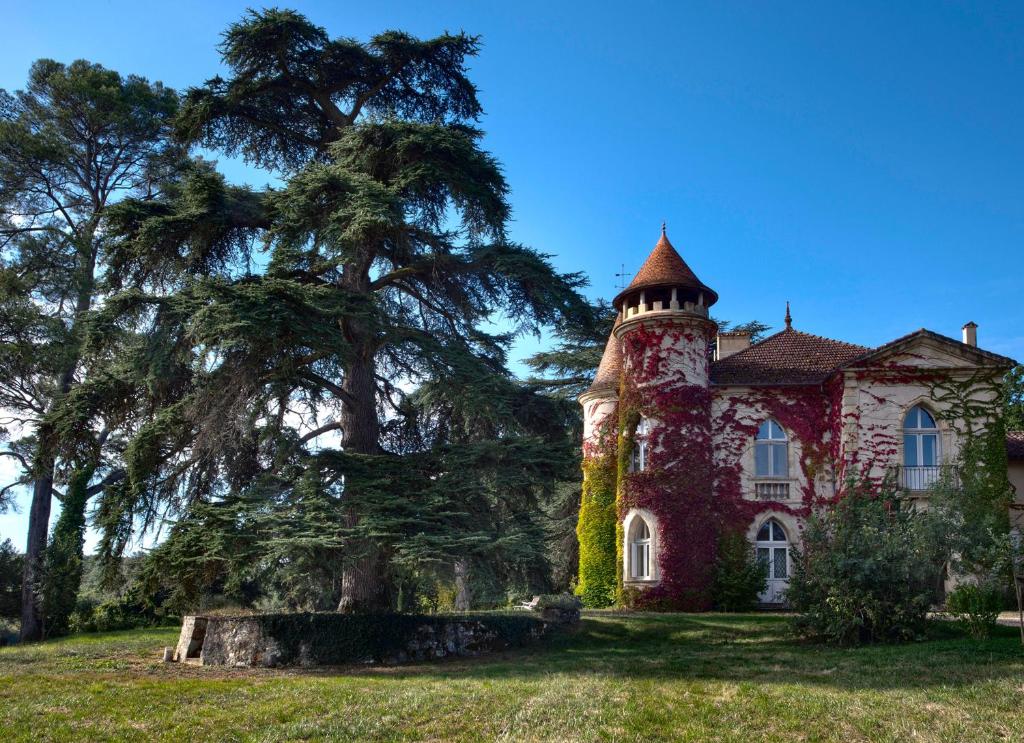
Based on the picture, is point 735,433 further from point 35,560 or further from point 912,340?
point 35,560

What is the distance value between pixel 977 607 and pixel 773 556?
7247 mm

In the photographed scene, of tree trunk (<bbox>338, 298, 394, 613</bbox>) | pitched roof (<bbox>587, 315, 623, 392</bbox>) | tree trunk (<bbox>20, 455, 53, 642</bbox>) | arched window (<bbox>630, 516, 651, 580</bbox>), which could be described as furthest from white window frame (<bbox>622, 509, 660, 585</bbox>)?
tree trunk (<bbox>20, 455, 53, 642</bbox>)

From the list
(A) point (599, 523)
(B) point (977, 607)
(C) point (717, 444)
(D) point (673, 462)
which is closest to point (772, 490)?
(C) point (717, 444)

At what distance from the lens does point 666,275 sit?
25.5 m

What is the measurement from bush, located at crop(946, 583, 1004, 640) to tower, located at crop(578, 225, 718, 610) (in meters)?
6.30

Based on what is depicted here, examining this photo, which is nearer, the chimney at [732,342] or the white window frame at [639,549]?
the white window frame at [639,549]

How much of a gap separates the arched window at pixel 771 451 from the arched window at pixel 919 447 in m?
3.02

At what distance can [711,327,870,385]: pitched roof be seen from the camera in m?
25.4

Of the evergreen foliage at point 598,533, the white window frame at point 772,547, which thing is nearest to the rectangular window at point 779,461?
the white window frame at point 772,547

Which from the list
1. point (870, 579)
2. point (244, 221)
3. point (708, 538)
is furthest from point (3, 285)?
point (870, 579)

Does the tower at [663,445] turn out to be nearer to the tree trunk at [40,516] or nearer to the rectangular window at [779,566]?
the rectangular window at [779,566]

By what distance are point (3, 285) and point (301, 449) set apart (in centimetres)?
1459

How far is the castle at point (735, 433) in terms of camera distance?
76.9 feet

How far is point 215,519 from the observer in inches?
685
